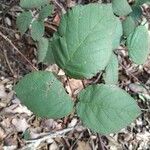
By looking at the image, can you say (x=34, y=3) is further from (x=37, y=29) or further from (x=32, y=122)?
(x=32, y=122)

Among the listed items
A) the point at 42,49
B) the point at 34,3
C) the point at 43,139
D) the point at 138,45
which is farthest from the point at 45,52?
the point at 43,139

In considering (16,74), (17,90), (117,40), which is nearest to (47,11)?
(117,40)

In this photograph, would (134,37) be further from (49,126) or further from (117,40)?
(49,126)

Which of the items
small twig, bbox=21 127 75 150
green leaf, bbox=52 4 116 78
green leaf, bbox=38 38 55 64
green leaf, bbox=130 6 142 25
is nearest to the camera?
green leaf, bbox=52 4 116 78

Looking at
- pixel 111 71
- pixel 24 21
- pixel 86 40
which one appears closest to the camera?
pixel 86 40

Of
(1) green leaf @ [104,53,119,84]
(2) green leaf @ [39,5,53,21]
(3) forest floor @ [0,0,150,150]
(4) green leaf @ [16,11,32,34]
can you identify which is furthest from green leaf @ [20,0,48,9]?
(3) forest floor @ [0,0,150,150]

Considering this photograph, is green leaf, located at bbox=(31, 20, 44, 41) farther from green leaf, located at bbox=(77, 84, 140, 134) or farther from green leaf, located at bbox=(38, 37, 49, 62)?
green leaf, located at bbox=(77, 84, 140, 134)

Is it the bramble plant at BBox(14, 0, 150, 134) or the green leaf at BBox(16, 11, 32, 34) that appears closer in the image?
the bramble plant at BBox(14, 0, 150, 134)
